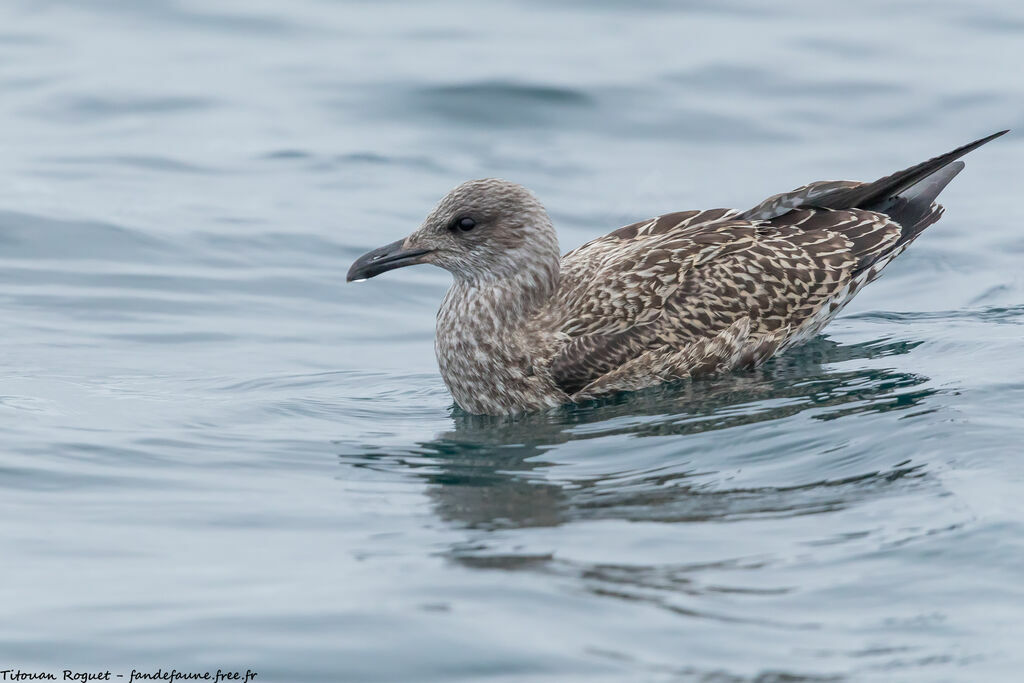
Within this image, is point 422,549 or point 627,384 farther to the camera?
point 627,384

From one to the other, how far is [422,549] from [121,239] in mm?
7232

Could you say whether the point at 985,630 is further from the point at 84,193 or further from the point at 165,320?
the point at 84,193

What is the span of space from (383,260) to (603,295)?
4.37ft

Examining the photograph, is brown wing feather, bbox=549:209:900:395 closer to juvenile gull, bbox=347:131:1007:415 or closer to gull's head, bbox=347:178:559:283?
juvenile gull, bbox=347:131:1007:415

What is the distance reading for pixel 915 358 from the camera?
1001 centimetres

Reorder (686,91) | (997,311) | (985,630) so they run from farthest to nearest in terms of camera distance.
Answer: (686,91) < (997,311) < (985,630)

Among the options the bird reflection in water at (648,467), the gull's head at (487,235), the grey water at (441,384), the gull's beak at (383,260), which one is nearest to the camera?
the grey water at (441,384)

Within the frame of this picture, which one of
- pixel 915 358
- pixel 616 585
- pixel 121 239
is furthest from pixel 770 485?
pixel 121 239

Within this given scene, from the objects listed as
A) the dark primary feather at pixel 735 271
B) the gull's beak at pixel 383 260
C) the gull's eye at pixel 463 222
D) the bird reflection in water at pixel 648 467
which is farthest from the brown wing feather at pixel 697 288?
the gull's beak at pixel 383 260

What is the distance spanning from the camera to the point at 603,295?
9539 millimetres

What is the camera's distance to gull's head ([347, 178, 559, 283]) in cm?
956

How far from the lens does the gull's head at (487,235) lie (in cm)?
956

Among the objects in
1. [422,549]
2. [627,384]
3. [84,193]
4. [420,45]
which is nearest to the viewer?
[422,549]

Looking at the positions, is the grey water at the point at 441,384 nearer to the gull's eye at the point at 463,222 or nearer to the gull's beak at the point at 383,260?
the gull's beak at the point at 383,260
